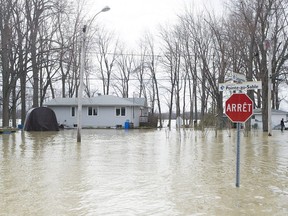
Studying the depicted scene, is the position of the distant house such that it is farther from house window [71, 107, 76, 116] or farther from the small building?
the small building

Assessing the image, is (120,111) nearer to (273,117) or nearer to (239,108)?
(273,117)

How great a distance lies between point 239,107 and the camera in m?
7.12

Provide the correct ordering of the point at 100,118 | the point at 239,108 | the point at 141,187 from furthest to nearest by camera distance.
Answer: the point at 100,118, the point at 141,187, the point at 239,108

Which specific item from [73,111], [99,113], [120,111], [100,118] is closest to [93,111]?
[99,113]

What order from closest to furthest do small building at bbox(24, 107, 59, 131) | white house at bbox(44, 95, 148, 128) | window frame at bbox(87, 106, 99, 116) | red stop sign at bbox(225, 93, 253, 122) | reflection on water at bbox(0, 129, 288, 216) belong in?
reflection on water at bbox(0, 129, 288, 216)
red stop sign at bbox(225, 93, 253, 122)
small building at bbox(24, 107, 59, 131)
white house at bbox(44, 95, 148, 128)
window frame at bbox(87, 106, 99, 116)

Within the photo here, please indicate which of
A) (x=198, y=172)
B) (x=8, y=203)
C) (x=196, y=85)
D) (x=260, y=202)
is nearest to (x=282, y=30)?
(x=196, y=85)

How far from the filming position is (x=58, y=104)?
43438mm

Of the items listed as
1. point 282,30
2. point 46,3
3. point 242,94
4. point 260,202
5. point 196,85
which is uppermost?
point 46,3

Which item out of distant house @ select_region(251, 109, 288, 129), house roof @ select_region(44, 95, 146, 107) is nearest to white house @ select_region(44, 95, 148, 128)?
house roof @ select_region(44, 95, 146, 107)

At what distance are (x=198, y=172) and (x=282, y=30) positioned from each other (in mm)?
24224

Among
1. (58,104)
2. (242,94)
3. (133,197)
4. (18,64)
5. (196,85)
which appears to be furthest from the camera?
(196,85)

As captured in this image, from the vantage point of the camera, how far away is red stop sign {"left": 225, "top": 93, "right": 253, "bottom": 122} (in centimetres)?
706

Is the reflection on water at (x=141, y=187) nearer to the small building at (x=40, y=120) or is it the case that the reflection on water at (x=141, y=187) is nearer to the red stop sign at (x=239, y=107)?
the red stop sign at (x=239, y=107)

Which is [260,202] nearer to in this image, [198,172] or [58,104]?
[198,172]
